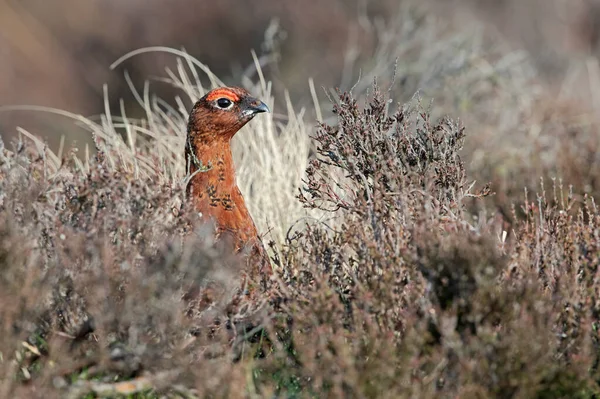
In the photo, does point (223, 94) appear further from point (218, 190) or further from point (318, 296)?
→ point (318, 296)

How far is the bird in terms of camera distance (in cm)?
407

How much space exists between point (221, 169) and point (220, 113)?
0.33 metres

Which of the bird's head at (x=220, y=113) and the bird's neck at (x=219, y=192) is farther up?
the bird's head at (x=220, y=113)

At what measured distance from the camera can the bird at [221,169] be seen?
4.07m

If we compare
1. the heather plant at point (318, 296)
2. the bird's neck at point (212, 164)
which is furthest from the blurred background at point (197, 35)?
the heather plant at point (318, 296)

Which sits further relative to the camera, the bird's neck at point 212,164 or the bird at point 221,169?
the bird's neck at point 212,164

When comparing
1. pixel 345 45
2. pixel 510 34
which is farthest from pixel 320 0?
pixel 510 34

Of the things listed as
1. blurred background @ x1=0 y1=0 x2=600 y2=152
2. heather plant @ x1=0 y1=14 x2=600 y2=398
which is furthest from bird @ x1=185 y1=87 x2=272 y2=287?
blurred background @ x1=0 y1=0 x2=600 y2=152

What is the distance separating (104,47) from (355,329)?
1480 centimetres

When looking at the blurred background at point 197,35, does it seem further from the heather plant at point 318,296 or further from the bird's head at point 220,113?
the heather plant at point 318,296

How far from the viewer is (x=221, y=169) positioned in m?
4.33

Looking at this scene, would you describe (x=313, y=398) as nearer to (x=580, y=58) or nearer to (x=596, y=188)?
(x=596, y=188)

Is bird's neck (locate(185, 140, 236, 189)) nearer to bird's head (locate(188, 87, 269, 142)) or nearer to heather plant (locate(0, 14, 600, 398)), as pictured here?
bird's head (locate(188, 87, 269, 142))

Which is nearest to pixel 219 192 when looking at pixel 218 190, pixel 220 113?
pixel 218 190
